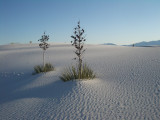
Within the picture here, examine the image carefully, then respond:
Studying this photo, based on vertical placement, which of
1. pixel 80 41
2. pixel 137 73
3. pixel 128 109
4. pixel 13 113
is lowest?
pixel 13 113

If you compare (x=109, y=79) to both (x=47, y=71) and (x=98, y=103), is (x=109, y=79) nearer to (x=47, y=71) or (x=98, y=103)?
(x=98, y=103)

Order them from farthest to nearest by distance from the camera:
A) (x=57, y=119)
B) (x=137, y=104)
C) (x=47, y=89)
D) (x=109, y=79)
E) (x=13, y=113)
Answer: (x=109, y=79), (x=47, y=89), (x=13, y=113), (x=137, y=104), (x=57, y=119)

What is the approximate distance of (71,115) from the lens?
12.2 feet

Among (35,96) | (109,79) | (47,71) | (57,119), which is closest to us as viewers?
(57,119)

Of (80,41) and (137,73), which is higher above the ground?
(80,41)

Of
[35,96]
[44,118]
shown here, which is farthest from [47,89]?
[44,118]

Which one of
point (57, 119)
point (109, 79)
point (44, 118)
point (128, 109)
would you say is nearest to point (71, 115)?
point (57, 119)

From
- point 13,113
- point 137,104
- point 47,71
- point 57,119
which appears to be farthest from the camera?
point 47,71

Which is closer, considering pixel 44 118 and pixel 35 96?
pixel 44 118

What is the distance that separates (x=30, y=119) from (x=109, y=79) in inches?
135

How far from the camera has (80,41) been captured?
6.15m

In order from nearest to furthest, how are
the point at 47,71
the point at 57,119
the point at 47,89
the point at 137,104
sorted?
the point at 57,119, the point at 137,104, the point at 47,89, the point at 47,71

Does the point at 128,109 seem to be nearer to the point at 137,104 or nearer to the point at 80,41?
the point at 137,104

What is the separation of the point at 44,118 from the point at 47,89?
212cm
